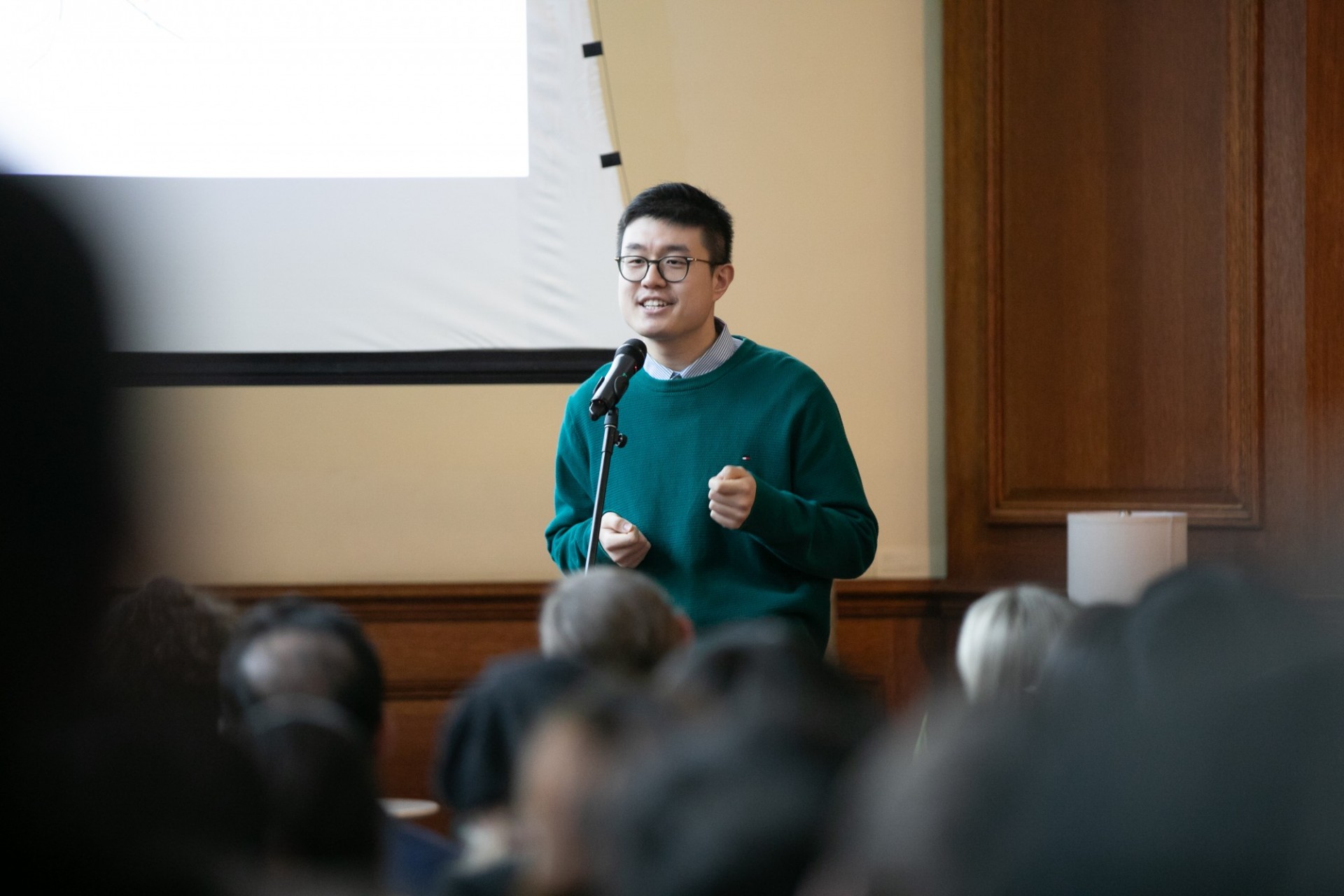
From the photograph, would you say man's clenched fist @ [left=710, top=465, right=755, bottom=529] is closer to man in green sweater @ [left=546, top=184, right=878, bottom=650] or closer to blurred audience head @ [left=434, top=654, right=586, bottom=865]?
man in green sweater @ [left=546, top=184, right=878, bottom=650]

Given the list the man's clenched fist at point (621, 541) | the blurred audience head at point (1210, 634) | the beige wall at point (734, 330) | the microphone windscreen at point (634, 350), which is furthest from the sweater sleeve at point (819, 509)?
the beige wall at point (734, 330)

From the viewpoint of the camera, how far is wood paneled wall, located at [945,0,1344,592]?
124 inches

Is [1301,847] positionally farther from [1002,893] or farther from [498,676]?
[498,676]

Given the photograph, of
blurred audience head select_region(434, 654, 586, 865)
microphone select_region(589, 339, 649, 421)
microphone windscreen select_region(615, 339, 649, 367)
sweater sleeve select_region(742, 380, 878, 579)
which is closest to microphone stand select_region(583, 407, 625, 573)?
microphone select_region(589, 339, 649, 421)

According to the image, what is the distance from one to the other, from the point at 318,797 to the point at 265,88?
2.75 meters

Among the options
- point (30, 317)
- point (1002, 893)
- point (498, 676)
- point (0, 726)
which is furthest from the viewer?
point (30, 317)

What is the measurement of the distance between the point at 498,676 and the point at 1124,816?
442 millimetres

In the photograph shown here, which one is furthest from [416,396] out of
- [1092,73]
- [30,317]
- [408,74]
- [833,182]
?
[30,317]

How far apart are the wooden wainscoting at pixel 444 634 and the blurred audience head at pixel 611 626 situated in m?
2.06

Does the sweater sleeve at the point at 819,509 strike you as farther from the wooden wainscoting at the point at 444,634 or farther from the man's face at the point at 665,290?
the wooden wainscoting at the point at 444,634

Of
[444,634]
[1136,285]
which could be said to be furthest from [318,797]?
[1136,285]

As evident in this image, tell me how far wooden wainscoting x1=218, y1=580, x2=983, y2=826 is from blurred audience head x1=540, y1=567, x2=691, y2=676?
2062mm

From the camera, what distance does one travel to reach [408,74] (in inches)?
127

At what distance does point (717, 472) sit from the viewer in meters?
2.22
